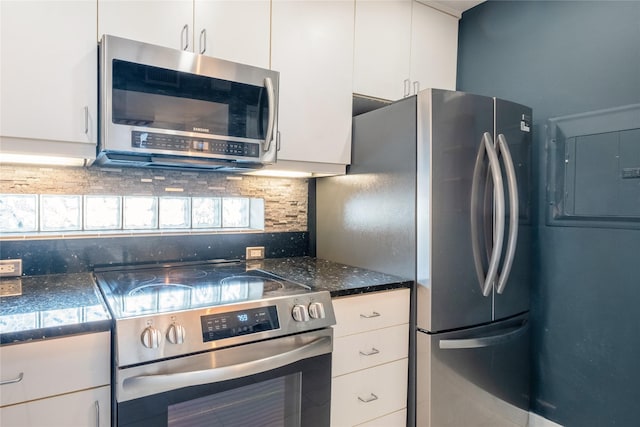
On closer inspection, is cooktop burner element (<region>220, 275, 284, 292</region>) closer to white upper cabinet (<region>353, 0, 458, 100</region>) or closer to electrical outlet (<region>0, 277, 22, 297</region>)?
electrical outlet (<region>0, 277, 22, 297</region>)

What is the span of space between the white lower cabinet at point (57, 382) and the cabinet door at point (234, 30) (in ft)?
3.92

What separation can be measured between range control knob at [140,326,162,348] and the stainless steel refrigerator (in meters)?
1.06

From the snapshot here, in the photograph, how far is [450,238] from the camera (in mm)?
1664

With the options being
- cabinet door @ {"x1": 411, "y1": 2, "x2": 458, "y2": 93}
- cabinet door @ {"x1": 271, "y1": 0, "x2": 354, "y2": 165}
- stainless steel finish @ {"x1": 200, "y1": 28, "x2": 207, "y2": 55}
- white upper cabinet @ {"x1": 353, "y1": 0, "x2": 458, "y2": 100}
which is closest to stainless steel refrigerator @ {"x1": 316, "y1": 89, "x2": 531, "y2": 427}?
cabinet door @ {"x1": 271, "y1": 0, "x2": 354, "y2": 165}

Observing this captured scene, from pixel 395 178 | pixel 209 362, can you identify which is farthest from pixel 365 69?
pixel 209 362

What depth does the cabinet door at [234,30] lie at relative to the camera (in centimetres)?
162

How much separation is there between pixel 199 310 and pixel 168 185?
0.91 metres

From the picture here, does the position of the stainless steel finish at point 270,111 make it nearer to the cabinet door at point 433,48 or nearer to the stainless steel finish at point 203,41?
the stainless steel finish at point 203,41

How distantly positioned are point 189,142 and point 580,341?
2060 mm

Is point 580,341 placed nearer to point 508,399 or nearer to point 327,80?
point 508,399

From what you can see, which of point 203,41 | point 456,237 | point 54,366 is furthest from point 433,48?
point 54,366

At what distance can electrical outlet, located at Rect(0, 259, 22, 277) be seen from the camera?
155cm

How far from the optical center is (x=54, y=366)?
1.04 m

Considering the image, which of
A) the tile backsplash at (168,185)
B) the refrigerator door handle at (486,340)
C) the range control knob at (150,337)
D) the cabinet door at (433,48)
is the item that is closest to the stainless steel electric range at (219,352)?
the range control knob at (150,337)
